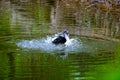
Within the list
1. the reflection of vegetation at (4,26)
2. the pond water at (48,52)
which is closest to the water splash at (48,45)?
the pond water at (48,52)

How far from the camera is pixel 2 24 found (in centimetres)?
1499

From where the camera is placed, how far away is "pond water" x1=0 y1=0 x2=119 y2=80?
26.0 feet

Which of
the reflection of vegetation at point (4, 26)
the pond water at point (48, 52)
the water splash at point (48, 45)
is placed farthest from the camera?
the reflection of vegetation at point (4, 26)

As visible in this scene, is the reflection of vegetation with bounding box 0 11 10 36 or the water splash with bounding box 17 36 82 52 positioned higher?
the reflection of vegetation with bounding box 0 11 10 36

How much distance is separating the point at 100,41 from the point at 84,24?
417cm

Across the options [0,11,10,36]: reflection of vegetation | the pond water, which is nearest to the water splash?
the pond water

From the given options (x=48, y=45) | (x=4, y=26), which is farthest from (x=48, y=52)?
(x=4, y=26)

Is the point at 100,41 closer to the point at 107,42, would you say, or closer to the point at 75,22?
the point at 107,42

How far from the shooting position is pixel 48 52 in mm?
10234

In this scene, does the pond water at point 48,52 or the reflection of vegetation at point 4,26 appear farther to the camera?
the reflection of vegetation at point 4,26

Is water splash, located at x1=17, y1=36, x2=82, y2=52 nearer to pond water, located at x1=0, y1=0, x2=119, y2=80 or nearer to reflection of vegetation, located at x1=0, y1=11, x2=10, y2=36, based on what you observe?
pond water, located at x1=0, y1=0, x2=119, y2=80

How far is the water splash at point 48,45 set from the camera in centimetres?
1079

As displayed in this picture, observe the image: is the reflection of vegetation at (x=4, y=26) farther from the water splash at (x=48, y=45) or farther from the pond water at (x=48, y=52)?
the water splash at (x=48, y=45)

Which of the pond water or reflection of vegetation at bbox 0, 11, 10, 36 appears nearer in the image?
the pond water
